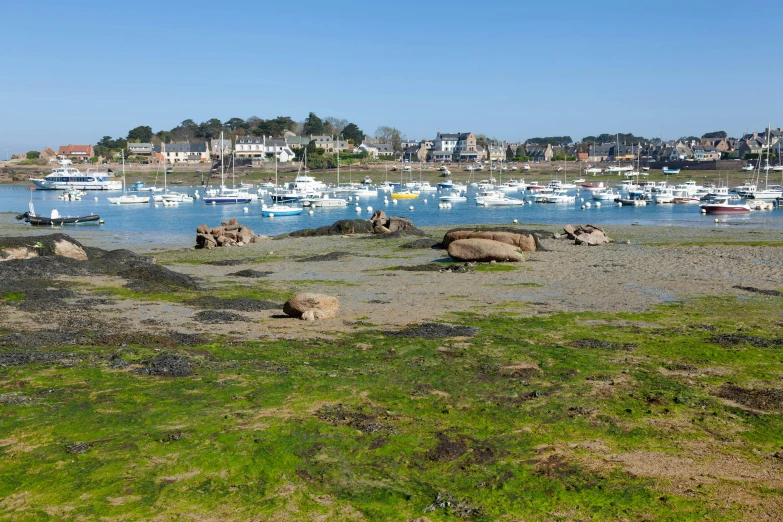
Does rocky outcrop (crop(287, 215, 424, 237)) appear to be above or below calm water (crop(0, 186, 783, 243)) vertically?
above

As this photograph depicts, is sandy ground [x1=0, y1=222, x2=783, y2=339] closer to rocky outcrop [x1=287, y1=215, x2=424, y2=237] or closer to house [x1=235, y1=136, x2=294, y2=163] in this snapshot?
rocky outcrop [x1=287, y1=215, x2=424, y2=237]

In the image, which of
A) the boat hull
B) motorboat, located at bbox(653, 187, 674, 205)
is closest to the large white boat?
the boat hull

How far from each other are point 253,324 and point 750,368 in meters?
12.4

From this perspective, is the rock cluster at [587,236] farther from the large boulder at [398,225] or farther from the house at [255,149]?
the house at [255,149]

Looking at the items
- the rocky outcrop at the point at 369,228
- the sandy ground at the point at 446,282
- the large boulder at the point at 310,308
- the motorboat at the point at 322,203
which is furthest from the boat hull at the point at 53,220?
the large boulder at the point at 310,308

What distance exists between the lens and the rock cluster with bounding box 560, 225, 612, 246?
4228 centimetres

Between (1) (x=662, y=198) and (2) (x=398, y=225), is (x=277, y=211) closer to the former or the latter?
(2) (x=398, y=225)

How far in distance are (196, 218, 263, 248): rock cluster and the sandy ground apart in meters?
2.41

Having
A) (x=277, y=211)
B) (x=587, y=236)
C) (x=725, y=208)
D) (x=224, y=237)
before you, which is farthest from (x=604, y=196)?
(x=224, y=237)

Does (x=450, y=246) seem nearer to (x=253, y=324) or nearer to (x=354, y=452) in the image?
(x=253, y=324)

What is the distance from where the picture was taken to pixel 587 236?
4259cm

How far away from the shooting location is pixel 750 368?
15.1 meters

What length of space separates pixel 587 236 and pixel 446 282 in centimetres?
1728

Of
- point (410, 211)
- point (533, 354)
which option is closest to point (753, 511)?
point (533, 354)
